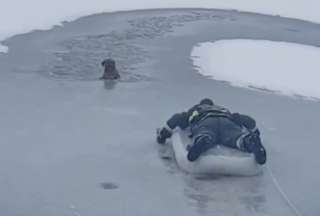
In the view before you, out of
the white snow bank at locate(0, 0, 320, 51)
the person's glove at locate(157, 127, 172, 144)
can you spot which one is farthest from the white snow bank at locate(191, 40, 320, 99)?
the person's glove at locate(157, 127, 172, 144)

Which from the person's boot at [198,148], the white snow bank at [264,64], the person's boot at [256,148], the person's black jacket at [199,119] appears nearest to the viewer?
the person's boot at [198,148]

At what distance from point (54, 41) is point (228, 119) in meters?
8.04

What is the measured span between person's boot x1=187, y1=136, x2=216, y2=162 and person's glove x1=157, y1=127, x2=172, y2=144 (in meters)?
0.97

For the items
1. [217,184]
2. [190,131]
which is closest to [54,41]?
[190,131]

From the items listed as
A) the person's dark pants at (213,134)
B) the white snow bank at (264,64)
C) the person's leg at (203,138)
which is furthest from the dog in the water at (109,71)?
the person's leg at (203,138)

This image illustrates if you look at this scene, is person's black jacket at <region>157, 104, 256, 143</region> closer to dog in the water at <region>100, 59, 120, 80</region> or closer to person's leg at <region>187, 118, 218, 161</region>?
person's leg at <region>187, 118, 218, 161</region>

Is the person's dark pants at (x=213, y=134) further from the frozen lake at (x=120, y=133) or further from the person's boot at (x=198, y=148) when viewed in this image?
the frozen lake at (x=120, y=133)

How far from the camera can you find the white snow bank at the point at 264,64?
14.0m

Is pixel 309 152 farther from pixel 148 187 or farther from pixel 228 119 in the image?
pixel 148 187

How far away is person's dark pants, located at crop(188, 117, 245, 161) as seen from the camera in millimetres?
8773

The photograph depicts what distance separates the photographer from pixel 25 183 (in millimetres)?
8398

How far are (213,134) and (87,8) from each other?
13689 millimetres

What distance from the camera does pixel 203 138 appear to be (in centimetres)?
884

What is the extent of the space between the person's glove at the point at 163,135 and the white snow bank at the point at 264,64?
155 inches
